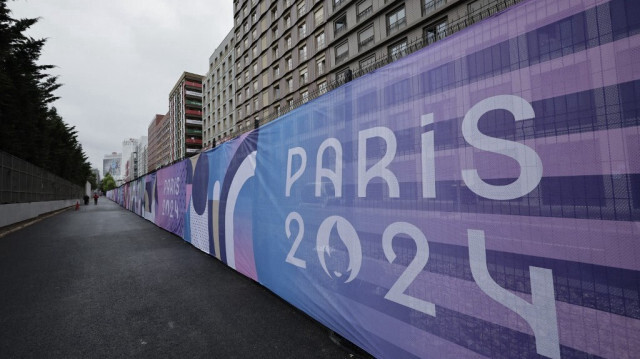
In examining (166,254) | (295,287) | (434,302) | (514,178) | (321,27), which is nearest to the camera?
(514,178)

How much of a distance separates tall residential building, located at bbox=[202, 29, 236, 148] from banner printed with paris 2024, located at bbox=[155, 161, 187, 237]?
1290 inches

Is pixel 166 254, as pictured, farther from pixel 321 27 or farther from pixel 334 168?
pixel 321 27


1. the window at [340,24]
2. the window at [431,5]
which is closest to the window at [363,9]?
the window at [340,24]

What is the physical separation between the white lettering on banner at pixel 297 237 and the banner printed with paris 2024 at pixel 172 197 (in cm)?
556

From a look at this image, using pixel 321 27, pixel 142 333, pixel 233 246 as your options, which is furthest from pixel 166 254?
pixel 321 27

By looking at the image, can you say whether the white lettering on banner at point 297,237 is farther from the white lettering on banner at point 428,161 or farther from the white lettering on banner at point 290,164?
the white lettering on banner at point 428,161

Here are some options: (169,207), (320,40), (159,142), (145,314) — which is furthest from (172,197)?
(159,142)

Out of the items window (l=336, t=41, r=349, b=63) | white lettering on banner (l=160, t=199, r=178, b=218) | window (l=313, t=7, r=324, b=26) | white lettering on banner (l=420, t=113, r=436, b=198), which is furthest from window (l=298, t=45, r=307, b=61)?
white lettering on banner (l=420, t=113, r=436, b=198)

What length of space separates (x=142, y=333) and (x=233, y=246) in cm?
220

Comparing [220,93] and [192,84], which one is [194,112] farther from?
[220,93]

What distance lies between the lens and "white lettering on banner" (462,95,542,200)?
1.50 meters

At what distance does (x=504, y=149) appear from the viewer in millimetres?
1585

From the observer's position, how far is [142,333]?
9.06 ft

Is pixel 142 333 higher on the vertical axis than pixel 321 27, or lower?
lower
